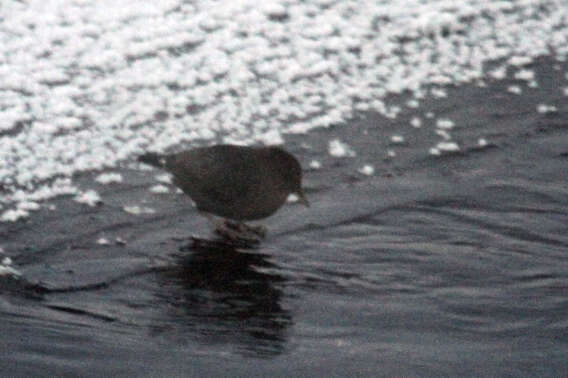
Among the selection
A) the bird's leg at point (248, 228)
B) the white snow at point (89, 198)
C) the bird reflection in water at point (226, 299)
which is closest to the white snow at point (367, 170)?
the bird's leg at point (248, 228)

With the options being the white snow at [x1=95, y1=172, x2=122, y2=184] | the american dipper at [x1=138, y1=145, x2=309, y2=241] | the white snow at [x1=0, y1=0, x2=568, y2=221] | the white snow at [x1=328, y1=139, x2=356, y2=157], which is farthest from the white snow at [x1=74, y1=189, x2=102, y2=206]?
the white snow at [x1=328, y1=139, x2=356, y2=157]

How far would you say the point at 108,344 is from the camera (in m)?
4.24

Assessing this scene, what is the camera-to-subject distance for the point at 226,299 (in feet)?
15.5

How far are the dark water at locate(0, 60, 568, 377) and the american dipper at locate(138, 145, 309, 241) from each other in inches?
9.3

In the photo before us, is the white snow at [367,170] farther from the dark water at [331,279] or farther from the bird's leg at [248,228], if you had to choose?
the bird's leg at [248,228]

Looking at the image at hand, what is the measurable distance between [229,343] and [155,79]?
339 centimetres

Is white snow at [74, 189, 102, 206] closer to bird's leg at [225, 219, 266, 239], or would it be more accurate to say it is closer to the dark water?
the dark water

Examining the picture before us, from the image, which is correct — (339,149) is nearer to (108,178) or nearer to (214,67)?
(108,178)

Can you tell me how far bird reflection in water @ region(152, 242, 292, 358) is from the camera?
4.38m

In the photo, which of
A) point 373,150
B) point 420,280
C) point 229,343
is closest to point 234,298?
point 229,343

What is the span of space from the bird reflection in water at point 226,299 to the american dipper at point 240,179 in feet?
0.71

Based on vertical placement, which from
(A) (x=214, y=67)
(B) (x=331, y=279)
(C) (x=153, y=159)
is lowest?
(B) (x=331, y=279)

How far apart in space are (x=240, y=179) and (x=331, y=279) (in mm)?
621

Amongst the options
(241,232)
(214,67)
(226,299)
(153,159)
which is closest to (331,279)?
(226,299)
